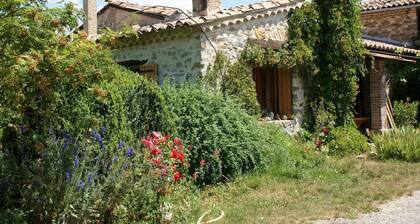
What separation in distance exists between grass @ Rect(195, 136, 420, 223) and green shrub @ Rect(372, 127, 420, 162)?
0.56 metres

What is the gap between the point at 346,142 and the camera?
1230 centimetres

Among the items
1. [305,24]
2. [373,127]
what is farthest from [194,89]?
[373,127]

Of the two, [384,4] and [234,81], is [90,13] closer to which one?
[234,81]

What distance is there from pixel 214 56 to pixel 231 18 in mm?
957

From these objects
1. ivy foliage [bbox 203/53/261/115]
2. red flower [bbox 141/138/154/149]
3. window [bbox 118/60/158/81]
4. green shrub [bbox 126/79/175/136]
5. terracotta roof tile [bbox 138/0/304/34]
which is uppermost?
terracotta roof tile [bbox 138/0/304/34]

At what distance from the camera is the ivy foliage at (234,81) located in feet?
35.4

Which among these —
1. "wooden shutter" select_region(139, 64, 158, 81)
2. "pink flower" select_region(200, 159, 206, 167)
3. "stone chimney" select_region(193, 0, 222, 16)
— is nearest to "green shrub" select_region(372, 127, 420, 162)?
"stone chimney" select_region(193, 0, 222, 16)

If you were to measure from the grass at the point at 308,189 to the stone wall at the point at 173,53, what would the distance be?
279 cm

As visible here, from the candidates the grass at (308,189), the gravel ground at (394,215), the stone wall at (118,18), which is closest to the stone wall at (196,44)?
the grass at (308,189)

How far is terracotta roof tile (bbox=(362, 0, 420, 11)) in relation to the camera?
711 inches

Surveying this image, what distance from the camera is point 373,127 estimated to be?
51.2 ft

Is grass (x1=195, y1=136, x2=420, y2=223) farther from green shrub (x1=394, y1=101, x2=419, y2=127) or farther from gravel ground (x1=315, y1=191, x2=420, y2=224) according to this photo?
green shrub (x1=394, y1=101, x2=419, y2=127)

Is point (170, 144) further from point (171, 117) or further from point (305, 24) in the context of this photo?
point (305, 24)

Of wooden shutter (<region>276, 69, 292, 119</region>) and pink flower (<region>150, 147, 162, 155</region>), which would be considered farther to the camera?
wooden shutter (<region>276, 69, 292, 119</region>)
